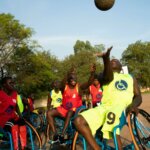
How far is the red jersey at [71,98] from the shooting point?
27.0 ft

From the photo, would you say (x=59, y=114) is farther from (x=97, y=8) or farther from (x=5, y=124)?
(x=97, y=8)

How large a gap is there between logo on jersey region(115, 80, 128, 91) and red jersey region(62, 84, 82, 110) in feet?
9.37

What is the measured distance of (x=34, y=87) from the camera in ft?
138

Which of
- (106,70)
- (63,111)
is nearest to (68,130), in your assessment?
(63,111)

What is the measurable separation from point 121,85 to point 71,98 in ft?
9.67

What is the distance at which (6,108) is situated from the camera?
7.26 m

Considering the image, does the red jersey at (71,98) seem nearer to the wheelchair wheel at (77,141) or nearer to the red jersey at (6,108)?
the red jersey at (6,108)

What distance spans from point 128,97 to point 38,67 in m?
36.7

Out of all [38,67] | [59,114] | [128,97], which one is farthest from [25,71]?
[128,97]

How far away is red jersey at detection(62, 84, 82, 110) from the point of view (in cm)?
823

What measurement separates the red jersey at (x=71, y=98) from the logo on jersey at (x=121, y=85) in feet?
9.37

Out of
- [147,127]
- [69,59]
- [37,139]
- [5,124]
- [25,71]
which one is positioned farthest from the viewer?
[69,59]

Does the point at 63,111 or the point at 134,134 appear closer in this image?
the point at 134,134

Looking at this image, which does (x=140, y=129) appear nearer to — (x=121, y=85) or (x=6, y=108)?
(x=121, y=85)
